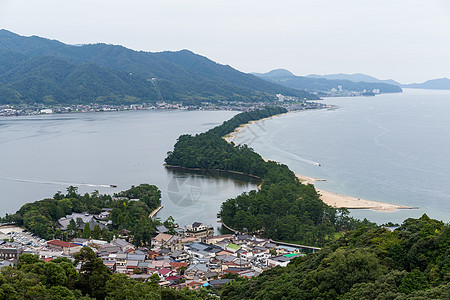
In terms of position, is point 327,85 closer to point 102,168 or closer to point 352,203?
point 102,168

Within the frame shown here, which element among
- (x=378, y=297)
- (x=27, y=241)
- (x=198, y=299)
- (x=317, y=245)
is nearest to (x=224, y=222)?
(x=317, y=245)

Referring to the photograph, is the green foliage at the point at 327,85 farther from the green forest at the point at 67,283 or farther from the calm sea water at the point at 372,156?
the green forest at the point at 67,283

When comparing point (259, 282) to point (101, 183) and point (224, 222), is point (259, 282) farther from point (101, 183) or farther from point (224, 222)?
point (101, 183)

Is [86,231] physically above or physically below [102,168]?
below

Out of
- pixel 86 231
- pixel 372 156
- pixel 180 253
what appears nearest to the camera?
pixel 180 253

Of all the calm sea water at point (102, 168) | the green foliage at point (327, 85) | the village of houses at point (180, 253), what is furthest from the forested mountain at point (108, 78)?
the village of houses at point (180, 253)

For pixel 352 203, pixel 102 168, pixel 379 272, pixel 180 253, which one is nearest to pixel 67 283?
pixel 379 272
